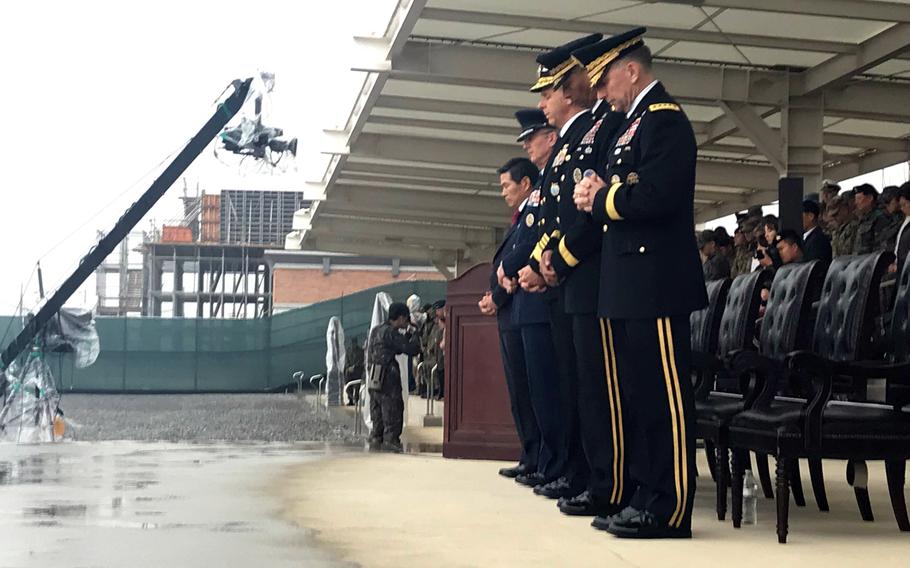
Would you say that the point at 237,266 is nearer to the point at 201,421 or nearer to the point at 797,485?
the point at 201,421

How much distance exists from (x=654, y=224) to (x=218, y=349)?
2739 cm

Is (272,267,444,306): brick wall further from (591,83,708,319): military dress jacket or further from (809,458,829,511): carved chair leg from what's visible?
(591,83,708,319): military dress jacket

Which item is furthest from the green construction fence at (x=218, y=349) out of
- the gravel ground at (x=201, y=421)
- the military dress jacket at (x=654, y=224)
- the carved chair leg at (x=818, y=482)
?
the military dress jacket at (x=654, y=224)

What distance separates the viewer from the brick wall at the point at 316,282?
5603cm

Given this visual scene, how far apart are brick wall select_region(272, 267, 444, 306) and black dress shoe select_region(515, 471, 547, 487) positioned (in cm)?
4841

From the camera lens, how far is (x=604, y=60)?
4973 millimetres

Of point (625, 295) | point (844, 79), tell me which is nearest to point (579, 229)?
point (625, 295)

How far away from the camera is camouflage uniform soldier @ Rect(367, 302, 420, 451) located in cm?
1198

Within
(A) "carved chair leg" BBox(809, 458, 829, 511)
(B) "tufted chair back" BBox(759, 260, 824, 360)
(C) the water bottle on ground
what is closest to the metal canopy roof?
(B) "tufted chair back" BBox(759, 260, 824, 360)

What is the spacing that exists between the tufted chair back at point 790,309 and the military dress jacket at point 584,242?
36.4 inches

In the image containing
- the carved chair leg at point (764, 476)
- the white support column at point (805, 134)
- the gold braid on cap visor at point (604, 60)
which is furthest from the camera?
the white support column at point (805, 134)

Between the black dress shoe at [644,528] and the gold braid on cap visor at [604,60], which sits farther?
the gold braid on cap visor at [604,60]

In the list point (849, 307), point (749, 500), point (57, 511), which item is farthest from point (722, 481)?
point (57, 511)

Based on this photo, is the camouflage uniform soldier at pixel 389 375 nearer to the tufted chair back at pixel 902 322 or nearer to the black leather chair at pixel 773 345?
the black leather chair at pixel 773 345
